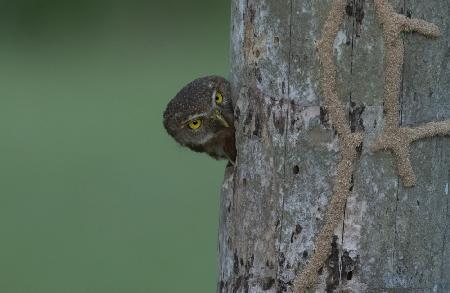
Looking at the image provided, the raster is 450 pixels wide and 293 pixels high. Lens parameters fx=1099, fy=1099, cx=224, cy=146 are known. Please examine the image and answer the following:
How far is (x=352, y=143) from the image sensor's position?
7.14 feet

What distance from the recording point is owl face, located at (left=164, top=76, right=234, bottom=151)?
2721 millimetres

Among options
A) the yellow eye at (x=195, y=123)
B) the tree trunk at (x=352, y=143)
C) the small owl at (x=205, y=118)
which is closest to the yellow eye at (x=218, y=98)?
the small owl at (x=205, y=118)

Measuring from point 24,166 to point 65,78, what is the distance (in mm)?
1216

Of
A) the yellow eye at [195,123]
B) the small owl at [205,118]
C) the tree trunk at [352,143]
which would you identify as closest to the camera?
the tree trunk at [352,143]

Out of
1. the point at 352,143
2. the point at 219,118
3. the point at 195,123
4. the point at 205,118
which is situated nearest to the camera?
the point at 352,143

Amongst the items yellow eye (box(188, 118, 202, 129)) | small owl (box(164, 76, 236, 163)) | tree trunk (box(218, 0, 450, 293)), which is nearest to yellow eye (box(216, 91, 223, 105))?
small owl (box(164, 76, 236, 163))

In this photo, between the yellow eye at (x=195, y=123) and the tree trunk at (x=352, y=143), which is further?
the yellow eye at (x=195, y=123)

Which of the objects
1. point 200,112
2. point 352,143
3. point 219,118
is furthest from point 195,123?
point 352,143

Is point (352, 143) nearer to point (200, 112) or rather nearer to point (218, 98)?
point (218, 98)

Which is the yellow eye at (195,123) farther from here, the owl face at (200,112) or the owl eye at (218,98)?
the owl eye at (218,98)

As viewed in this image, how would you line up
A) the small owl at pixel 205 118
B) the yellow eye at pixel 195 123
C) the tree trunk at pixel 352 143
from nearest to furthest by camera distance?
the tree trunk at pixel 352 143
the small owl at pixel 205 118
the yellow eye at pixel 195 123

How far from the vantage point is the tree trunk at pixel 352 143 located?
84.8 inches

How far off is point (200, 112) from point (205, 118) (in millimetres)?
32

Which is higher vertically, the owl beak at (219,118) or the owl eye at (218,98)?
the owl eye at (218,98)
